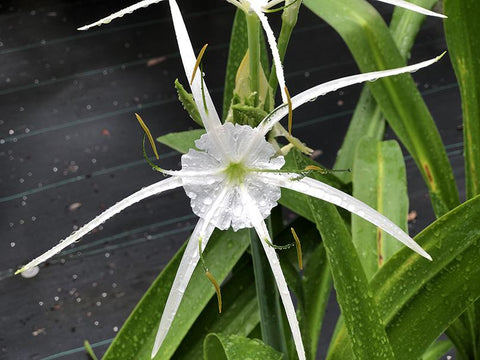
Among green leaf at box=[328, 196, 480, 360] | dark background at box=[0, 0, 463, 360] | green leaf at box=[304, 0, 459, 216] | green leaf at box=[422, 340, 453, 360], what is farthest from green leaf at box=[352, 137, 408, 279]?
dark background at box=[0, 0, 463, 360]

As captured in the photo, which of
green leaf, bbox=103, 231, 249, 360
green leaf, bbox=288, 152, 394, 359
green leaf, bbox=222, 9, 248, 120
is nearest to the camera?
green leaf, bbox=288, 152, 394, 359

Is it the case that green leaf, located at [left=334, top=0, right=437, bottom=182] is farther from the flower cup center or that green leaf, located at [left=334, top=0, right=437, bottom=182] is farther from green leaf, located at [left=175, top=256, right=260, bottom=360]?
the flower cup center

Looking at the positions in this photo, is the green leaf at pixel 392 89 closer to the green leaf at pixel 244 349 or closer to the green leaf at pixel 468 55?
the green leaf at pixel 468 55

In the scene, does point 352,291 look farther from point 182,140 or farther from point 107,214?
point 182,140

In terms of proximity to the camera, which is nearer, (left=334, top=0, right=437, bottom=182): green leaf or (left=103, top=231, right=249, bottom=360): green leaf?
(left=103, top=231, right=249, bottom=360): green leaf

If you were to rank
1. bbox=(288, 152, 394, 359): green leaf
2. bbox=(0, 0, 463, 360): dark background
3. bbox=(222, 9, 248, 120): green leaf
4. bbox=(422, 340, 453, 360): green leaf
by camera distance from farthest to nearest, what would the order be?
1. bbox=(0, 0, 463, 360): dark background
2. bbox=(422, 340, 453, 360): green leaf
3. bbox=(222, 9, 248, 120): green leaf
4. bbox=(288, 152, 394, 359): green leaf

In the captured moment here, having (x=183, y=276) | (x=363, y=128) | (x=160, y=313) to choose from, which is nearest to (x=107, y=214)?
(x=183, y=276)
